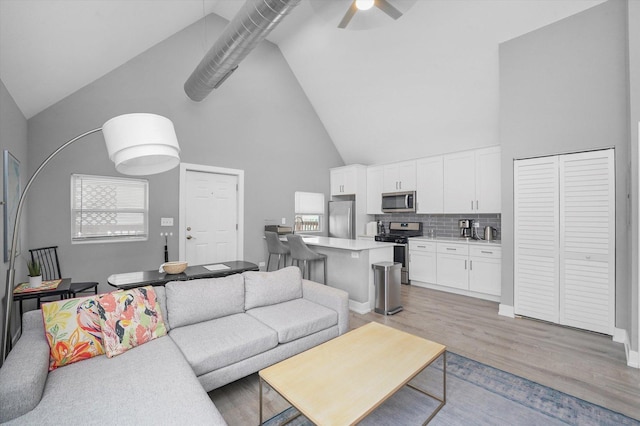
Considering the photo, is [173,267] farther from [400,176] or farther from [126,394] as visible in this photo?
[400,176]

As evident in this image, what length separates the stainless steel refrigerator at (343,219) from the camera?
20.1 feet

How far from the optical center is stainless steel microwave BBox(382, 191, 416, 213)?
5.43 m

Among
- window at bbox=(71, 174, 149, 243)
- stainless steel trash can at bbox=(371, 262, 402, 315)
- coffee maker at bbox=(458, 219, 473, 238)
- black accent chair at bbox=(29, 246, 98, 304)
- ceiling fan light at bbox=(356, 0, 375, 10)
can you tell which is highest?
ceiling fan light at bbox=(356, 0, 375, 10)

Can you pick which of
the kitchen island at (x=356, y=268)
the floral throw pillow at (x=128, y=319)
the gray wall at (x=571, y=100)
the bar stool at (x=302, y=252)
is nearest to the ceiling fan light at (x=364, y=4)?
the gray wall at (x=571, y=100)

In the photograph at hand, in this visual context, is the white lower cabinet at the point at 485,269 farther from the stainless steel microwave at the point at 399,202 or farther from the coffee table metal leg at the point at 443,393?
the coffee table metal leg at the point at 443,393

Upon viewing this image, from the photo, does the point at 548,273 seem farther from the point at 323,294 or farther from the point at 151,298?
the point at 151,298

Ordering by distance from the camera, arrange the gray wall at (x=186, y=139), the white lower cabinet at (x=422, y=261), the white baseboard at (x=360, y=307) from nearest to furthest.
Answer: the gray wall at (x=186, y=139) < the white baseboard at (x=360, y=307) < the white lower cabinet at (x=422, y=261)

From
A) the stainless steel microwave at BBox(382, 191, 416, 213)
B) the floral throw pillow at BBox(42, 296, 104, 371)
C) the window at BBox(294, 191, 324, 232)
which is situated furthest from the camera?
the window at BBox(294, 191, 324, 232)

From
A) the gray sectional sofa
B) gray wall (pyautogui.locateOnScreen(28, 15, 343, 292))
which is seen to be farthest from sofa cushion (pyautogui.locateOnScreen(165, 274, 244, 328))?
gray wall (pyautogui.locateOnScreen(28, 15, 343, 292))

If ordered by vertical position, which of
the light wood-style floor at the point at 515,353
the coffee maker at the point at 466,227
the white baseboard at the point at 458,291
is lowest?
the light wood-style floor at the point at 515,353

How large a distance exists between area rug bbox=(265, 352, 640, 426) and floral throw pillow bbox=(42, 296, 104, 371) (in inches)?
47.2

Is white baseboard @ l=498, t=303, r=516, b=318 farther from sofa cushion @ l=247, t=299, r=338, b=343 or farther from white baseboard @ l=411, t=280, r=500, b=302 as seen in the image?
sofa cushion @ l=247, t=299, r=338, b=343

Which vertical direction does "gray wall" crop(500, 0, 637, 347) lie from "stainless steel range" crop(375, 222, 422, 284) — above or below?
above

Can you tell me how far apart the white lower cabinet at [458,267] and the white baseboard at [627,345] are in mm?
1290
